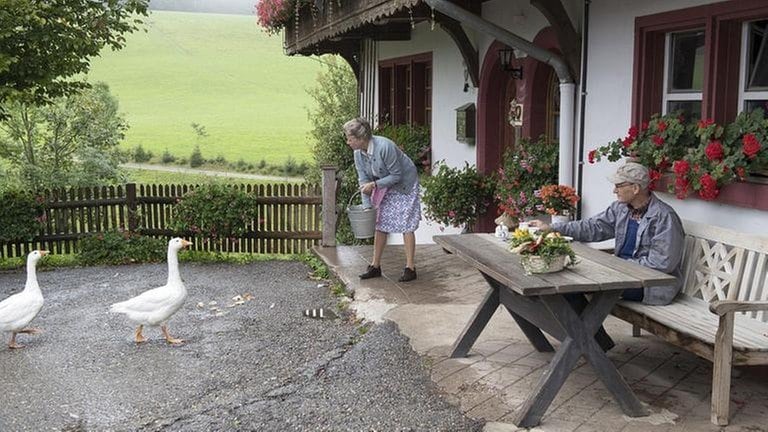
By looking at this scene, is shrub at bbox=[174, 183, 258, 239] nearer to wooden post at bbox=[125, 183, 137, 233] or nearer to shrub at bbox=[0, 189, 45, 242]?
wooden post at bbox=[125, 183, 137, 233]

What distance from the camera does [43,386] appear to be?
620cm

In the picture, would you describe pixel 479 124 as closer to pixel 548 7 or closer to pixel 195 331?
pixel 548 7

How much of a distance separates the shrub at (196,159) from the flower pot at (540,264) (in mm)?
33795

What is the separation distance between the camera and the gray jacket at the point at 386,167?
7.96 m

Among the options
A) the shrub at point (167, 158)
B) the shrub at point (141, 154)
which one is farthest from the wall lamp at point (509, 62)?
the shrub at point (141, 154)

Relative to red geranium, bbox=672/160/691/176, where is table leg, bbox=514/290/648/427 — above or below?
below

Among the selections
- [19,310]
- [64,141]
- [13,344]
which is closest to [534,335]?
[19,310]

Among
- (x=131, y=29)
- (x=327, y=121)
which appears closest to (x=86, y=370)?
(x=131, y=29)

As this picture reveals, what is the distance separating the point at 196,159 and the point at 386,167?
30.7 meters

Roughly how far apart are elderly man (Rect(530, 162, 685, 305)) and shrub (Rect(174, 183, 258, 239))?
698 centimetres

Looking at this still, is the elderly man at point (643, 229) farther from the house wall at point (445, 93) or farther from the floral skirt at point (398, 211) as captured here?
the house wall at point (445, 93)

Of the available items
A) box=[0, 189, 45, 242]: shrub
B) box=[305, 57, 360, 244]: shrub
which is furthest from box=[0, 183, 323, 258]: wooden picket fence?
box=[305, 57, 360, 244]: shrub

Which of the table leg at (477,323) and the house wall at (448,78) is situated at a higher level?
the house wall at (448,78)

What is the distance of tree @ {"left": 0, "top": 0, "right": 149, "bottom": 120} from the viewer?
10383 millimetres
